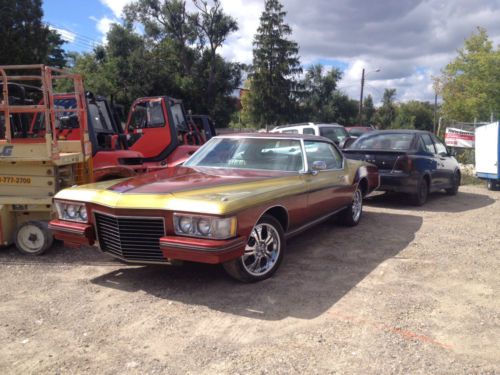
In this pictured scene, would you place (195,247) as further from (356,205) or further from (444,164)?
(444,164)

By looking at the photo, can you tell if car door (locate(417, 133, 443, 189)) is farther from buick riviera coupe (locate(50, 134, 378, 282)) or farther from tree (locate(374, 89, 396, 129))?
tree (locate(374, 89, 396, 129))

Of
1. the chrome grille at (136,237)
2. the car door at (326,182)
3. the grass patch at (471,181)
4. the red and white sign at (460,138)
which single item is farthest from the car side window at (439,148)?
the red and white sign at (460,138)

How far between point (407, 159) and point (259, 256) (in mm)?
5212

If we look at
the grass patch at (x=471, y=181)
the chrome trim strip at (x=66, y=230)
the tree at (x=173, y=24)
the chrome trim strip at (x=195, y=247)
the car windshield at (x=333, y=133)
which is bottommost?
the grass patch at (x=471, y=181)

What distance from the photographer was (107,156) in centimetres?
757

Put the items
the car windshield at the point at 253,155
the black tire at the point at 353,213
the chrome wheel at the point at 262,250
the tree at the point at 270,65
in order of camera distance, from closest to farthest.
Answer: the chrome wheel at the point at 262,250
the car windshield at the point at 253,155
the black tire at the point at 353,213
the tree at the point at 270,65

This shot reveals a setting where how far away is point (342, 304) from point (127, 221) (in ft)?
6.87

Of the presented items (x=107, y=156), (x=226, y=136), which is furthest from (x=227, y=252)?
(x=107, y=156)

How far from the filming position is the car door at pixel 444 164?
9.77 m

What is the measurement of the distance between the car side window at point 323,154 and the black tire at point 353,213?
69cm

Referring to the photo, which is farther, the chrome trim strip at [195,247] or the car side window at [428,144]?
the car side window at [428,144]

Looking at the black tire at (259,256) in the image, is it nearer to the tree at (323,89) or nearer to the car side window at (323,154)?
the car side window at (323,154)

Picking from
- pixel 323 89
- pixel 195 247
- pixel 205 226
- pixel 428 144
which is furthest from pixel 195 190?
pixel 323 89

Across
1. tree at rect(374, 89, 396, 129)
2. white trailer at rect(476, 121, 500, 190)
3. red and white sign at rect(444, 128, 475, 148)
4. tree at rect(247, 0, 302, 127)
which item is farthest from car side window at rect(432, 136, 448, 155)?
tree at rect(374, 89, 396, 129)
